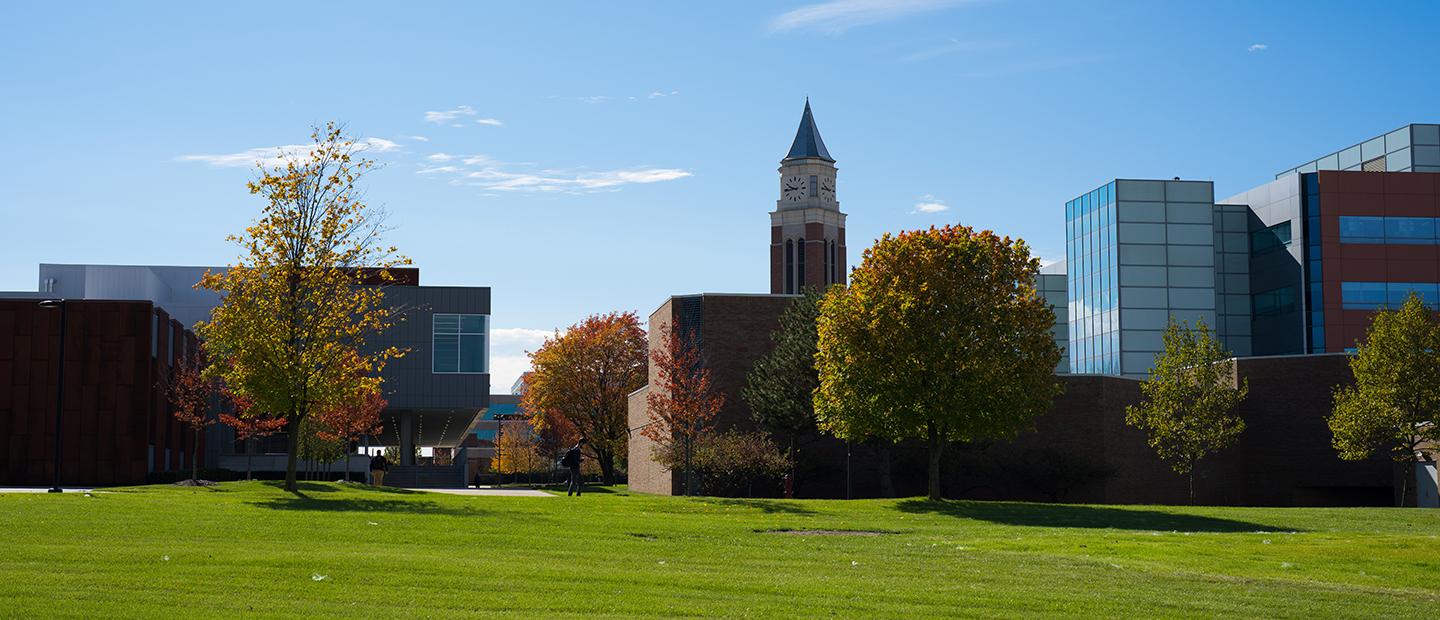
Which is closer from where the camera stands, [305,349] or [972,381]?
[305,349]

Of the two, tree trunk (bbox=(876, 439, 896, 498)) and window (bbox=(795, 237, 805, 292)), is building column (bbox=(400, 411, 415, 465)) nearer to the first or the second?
tree trunk (bbox=(876, 439, 896, 498))

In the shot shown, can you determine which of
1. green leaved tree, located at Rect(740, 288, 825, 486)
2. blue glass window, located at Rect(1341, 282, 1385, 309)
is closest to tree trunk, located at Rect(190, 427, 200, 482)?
green leaved tree, located at Rect(740, 288, 825, 486)

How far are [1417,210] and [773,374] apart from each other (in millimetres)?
45518

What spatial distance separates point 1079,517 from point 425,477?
47567mm

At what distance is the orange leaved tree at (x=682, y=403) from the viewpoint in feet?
157

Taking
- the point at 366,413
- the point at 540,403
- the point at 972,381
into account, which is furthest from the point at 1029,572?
the point at 540,403

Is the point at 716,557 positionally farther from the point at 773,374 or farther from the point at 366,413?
the point at 366,413

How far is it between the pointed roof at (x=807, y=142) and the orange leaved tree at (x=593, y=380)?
7267cm

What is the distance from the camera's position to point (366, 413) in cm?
5959

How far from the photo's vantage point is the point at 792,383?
5019cm

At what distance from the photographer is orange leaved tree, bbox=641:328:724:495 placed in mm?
47906

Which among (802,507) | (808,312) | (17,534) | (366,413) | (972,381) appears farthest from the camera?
(366,413)

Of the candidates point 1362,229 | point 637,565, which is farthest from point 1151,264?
point 637,565

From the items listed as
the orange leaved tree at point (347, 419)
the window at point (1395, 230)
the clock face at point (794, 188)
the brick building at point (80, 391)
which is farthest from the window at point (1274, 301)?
the clock face at point (794, 188)
